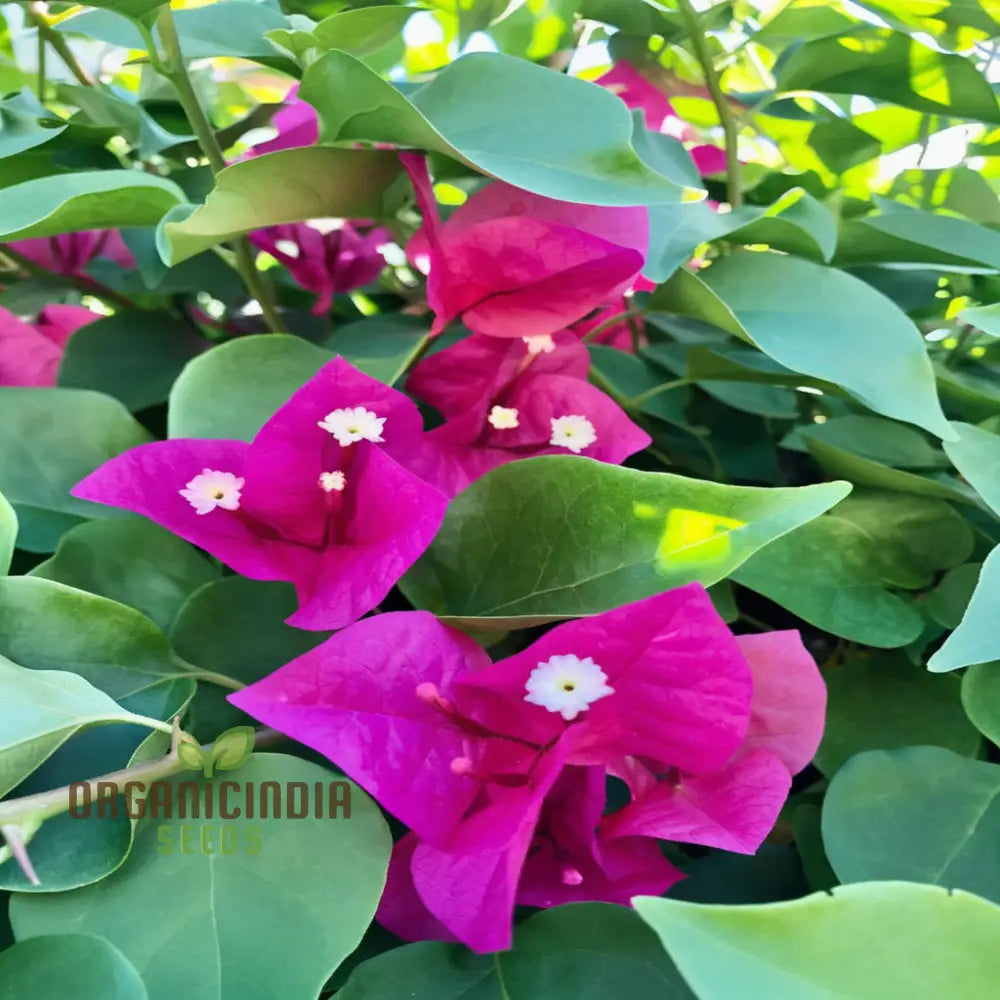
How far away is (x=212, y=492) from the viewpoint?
333 millimetres

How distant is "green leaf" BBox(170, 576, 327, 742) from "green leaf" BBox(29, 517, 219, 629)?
0.09 feet

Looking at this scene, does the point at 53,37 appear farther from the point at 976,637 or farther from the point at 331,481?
the point at 976,637

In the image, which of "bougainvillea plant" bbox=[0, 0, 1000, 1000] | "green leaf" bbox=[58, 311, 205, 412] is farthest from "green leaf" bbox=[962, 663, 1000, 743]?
"green leaf" bbox=[58, 311, 205, 412]

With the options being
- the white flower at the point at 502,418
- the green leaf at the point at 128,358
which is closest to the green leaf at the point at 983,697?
the white flower at the point at 502,418

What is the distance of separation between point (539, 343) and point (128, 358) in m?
0.25

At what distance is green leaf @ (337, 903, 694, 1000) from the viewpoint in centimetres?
28

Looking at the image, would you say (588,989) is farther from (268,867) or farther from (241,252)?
(241,252)

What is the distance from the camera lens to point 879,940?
204 millimetres

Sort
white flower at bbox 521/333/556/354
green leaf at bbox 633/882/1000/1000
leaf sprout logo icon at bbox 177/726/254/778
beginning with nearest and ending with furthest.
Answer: green leaf at bbox 633/882/1000/1000
leaf sprout logo icon at bbox 177/726/254/778
white flower at bbox 521/333/556/354

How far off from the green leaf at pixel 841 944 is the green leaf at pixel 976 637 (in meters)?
0.08

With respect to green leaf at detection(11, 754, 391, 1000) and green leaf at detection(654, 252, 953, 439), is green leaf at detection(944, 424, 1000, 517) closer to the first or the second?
green leaf at detection(654, 252, 953, 439)

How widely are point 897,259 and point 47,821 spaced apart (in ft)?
1.49

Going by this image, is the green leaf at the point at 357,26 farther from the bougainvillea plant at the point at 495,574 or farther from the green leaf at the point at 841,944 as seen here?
the green leaf at the point at 841,944

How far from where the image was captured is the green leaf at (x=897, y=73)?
474 millimetres
